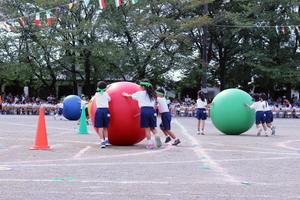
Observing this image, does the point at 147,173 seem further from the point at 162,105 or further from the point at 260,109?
the point at 260,109

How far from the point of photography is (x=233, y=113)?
15.4m

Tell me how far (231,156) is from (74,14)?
108 ft

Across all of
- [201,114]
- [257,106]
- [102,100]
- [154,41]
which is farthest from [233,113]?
[154,41]

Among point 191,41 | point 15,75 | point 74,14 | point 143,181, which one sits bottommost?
point 143,181

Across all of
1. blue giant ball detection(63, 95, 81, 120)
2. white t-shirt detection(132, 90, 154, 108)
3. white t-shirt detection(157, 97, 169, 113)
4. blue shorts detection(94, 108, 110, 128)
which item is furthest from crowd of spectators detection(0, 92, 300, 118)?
blue shorts detection(94, 108, 110, 128)

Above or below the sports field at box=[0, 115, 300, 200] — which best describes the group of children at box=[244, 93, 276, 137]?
above

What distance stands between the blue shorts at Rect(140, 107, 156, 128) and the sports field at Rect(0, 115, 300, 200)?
2.00 ft

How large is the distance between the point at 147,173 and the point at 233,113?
29.7 feet

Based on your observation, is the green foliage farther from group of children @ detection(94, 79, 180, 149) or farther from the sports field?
the sports field

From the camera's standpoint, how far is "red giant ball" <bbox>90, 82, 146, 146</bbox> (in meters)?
10.7

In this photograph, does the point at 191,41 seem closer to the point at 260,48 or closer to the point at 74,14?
the point at 260,48

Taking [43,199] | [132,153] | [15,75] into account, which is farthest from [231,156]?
[15,75]

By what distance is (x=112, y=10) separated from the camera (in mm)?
38188

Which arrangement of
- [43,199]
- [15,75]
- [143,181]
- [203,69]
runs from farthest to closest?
1. [15,75]
2. [203,69]
3. [143,181]
4. [43,199]
